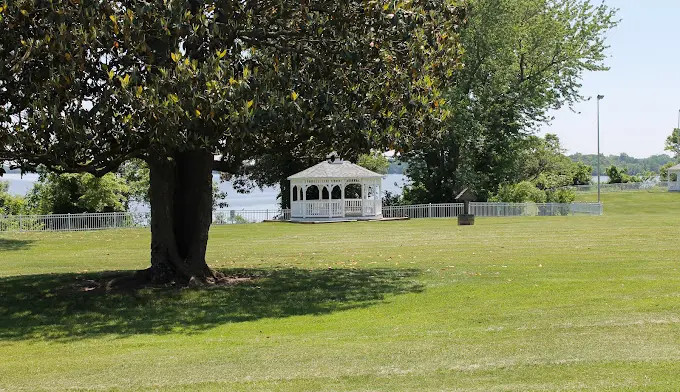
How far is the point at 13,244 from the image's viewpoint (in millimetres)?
28281

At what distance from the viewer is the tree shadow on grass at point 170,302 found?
12.2 metres

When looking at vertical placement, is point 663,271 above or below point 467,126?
below

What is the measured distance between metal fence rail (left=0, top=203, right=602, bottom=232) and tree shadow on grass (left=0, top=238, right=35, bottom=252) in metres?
6.15

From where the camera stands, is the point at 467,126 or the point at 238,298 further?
the point at 467,126

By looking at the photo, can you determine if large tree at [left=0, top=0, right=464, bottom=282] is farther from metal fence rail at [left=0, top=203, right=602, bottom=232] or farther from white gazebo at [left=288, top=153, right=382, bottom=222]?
white gazebo at [left=288, top=153, right=382, bottom=222]

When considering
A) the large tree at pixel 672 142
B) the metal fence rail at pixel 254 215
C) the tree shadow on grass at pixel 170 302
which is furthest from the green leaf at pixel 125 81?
the large tree at pixel 672 142

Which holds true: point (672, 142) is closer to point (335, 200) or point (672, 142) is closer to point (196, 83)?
point (335, 200)

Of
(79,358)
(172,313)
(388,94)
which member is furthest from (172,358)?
(388,94)

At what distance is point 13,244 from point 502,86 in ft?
99.1

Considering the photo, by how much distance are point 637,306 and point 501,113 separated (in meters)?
39.3

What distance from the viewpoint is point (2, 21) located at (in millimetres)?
12062

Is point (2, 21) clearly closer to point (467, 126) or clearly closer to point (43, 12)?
point (43, 12)

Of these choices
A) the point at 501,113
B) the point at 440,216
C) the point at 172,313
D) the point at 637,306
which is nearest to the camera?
the point at 637,306

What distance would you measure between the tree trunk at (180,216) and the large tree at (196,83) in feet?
0.09
